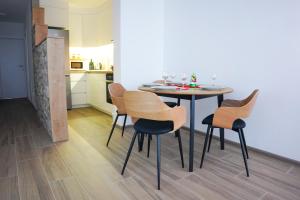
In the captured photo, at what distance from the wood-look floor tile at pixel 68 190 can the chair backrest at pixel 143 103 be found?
79 centimetres

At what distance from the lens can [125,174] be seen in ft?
6.90

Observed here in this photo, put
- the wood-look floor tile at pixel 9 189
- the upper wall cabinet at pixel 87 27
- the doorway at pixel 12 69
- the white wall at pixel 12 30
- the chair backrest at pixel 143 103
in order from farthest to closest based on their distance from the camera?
the doorway at pixel 12 69
the white wall at pixel 12 30
the upper wall cabinet at pixel 87 27
the chair backrest at pixel 143 103
the wood-look floor tile at pixel 9 189

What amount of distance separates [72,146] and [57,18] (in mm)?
3435

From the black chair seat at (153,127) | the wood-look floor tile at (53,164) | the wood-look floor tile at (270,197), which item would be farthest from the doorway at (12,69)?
the wood-look floor tile at (270,197)

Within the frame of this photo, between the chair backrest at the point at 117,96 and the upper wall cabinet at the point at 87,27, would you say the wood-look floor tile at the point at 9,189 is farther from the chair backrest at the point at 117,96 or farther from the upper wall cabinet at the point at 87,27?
the upper wall cabinet at the point at 87,27

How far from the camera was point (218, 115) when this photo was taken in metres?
2.12

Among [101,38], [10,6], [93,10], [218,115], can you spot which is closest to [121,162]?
[218,115]

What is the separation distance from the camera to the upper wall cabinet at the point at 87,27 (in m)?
5.29

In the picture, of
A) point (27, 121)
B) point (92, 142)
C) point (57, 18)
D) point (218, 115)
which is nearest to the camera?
point (218, 115)

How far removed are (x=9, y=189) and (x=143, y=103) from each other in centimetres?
134

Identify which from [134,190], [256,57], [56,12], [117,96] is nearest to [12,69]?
[56,12]

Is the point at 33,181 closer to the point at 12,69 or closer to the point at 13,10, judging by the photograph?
the point at 13,10

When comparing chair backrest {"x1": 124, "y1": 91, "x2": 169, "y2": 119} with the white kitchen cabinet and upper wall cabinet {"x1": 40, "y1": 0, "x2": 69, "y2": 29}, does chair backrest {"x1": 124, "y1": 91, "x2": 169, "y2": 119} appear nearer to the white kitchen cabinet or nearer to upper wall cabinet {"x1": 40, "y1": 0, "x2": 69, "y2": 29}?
the white kitchen cabinet

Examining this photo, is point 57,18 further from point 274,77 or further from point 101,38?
point 274,77
